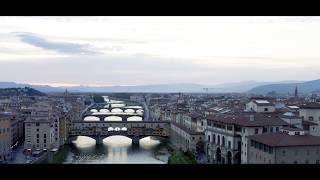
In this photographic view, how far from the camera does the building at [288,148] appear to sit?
6172 millimetres

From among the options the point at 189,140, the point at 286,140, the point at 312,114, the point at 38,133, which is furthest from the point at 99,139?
the point at 286,140

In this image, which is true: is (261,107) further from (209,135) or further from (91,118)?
(91,118)

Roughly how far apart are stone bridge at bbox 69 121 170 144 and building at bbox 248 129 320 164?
732cm

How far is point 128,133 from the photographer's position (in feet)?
46.5

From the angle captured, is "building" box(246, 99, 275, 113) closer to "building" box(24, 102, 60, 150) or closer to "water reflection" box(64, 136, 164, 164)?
"water reflection" box(64, 136, 164, 164)

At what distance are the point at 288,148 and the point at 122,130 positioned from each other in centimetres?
900

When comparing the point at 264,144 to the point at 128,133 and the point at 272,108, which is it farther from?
the point at 128,133

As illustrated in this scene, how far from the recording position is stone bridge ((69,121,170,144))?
13852mm

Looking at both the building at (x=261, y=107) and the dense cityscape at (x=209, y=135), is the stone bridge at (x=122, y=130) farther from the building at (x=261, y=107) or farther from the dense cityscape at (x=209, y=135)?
the building at (x=261, y=107)

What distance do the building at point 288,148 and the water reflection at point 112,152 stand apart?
10.1ft

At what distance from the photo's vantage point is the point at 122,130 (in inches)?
579

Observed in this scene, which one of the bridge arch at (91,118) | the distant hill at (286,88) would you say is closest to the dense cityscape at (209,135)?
the bridge arch at (91,118)

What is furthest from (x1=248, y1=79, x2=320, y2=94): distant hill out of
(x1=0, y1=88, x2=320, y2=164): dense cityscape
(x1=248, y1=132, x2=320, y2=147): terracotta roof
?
(x1=248, y1=132, x2=320, y2=147): terracotta roof
